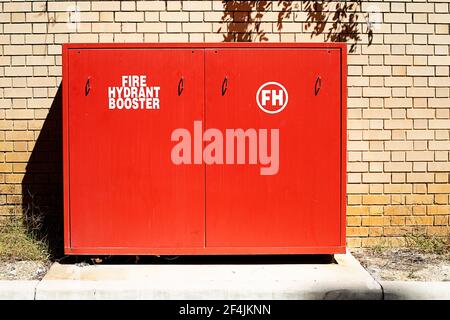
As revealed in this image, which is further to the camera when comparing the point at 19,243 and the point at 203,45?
the point at 19,243

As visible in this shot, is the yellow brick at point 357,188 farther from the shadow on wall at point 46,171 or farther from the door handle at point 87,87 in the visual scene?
the shadow on wall at point 46,171

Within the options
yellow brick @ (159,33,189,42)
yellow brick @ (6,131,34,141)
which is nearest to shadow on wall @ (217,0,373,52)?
yellow brick @ (159,33,189,42)

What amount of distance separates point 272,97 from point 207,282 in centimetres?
178

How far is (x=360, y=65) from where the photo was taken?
646 centimetres

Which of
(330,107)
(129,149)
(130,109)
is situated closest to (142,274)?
(129,149)

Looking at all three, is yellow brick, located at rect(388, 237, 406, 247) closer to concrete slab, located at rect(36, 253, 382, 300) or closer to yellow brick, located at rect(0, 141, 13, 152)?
concrete slab, located at rect(36, 253, 382, 300)

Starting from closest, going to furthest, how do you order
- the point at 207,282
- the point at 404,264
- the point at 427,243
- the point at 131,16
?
the point at 207,282 < the point at 404,264 < the point at 427,243 < the point at 131,16

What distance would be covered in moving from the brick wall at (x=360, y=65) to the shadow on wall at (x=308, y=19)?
0.04 ft

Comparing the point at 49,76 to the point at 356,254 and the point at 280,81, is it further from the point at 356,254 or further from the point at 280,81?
the point at 356,254

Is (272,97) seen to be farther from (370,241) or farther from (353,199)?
(370,241)

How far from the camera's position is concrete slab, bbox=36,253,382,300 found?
4738 millimetres

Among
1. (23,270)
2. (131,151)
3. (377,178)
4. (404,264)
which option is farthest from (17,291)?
(377,178)

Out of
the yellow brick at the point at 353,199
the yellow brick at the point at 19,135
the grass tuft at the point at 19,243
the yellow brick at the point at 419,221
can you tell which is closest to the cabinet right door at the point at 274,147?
the yellow brick at the point at 353,199

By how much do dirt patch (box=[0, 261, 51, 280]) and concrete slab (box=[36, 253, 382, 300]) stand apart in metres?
0.11
